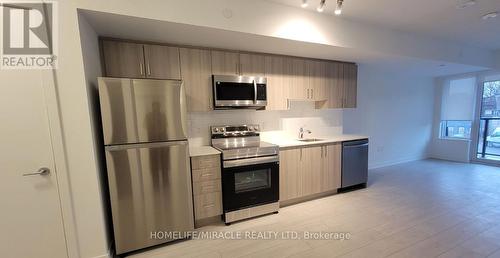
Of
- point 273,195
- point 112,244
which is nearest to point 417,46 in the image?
point 273,195

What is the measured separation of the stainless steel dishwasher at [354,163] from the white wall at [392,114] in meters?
0.99

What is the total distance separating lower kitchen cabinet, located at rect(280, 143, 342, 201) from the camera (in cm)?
288

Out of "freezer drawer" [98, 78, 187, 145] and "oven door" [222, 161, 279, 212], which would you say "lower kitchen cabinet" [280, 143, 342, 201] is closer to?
"oven door" [222, 161, 279, 212]

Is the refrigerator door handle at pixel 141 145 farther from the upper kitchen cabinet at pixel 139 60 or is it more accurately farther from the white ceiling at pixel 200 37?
the white ceiling at pixel 200 37

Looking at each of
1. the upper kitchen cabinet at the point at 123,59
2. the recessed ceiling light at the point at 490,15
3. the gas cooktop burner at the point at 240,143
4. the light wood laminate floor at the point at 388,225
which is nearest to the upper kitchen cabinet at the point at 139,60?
the upper kitchen cabinet at the point at 123,59

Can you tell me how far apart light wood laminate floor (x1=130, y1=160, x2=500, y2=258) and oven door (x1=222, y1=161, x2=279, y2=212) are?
256 mm

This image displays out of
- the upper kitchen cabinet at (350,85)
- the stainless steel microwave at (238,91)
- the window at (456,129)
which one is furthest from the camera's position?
the window at (456,129)

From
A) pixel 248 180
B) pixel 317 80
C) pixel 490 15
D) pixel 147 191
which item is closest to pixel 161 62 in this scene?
pixel 147 191

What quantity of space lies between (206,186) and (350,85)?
3164mm

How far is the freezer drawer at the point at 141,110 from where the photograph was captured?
6.04 feet

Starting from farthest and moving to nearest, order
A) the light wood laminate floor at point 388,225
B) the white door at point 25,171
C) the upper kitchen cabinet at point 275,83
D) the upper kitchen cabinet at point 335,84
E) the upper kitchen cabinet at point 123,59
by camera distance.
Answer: the upper kitchen cabinet at point 335,84
the upper kitchen cabinet at point 275,83
the upper kitchen cabinet at point 123,59
the light wood laminate floor at point 388,225
the white door at point 25,171

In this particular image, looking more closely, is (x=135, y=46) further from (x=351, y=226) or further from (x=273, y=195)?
(x=351, y=226)

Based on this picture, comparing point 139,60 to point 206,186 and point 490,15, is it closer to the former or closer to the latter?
point 206,186

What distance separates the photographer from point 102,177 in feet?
6.39
